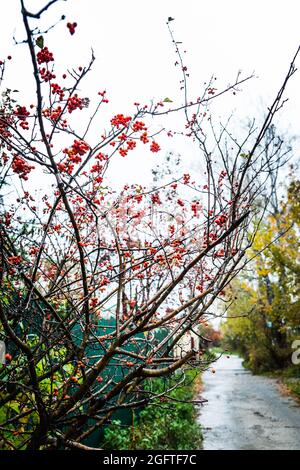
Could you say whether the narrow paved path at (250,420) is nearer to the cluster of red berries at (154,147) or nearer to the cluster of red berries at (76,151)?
the cluster of red berries at (154,147)

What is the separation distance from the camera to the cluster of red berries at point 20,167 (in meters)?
2.49

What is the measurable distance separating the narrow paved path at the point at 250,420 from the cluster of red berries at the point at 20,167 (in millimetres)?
5658

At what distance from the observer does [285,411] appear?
32.0 ft

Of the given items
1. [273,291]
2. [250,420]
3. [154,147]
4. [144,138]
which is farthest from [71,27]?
[273,291]

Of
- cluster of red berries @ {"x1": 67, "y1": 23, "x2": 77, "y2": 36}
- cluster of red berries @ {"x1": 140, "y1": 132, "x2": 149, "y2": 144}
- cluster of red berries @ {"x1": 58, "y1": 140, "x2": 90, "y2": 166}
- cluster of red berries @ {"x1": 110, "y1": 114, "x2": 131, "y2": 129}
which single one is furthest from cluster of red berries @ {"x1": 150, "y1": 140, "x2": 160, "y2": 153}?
cluster of red berries @ {"x1": 67, "y1": 23, "x2": 77, "y2": 36}

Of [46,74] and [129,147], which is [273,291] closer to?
[129,147]

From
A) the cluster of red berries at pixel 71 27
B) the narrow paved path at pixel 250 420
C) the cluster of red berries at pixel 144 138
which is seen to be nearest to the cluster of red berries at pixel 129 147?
the cluster of red berries at pixel 144 138

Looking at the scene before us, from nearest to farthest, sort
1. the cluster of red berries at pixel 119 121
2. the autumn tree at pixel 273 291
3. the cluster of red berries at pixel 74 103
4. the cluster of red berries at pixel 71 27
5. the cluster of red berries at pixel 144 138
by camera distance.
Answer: the cluster of red berries at pixel 71 27
the cluster of red berries at pixel 74 103
the cluster of red berries at pixel 119 121
the cluster of red berries at pixel 144 138
the autumn tree at pixel 273 291

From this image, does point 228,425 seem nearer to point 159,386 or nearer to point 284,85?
point 159,386

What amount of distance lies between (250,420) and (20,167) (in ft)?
27.0

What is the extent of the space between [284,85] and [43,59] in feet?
4.06

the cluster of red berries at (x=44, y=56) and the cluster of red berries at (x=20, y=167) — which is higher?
the cluster of red berries at (x=44, y=56)

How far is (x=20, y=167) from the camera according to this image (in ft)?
8.15
